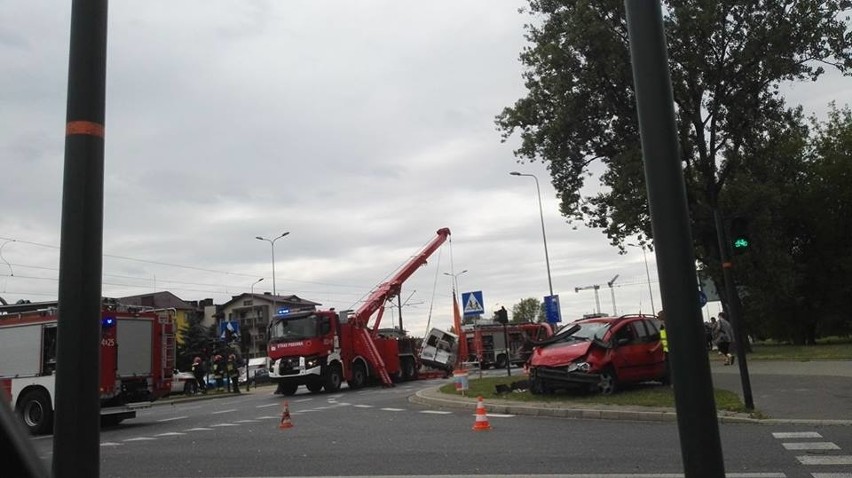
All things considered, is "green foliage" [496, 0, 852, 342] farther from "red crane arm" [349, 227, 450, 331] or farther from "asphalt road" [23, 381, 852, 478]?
"asphalt road" [23, 381, 852, 478]

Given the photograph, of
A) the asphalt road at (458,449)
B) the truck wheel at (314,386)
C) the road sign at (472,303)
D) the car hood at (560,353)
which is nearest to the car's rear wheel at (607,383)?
the car hood at (560,353)

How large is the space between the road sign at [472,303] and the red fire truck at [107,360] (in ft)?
30.5

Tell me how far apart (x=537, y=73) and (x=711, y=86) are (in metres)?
6.80

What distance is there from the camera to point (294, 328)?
23.7 metres

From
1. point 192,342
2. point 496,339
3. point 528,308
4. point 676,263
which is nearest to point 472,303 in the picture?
point 496,339

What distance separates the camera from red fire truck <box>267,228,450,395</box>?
23297 mm

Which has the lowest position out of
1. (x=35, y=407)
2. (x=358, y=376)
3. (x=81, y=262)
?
(x=358, y=376)

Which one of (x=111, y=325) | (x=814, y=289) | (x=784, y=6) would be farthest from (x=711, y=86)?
(x=111, y=325)

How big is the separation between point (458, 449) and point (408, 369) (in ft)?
66.8

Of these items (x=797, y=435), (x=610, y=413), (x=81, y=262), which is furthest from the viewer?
(x=610, y=413)

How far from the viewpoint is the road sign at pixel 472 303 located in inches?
899

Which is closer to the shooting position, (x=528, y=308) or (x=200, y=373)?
(x=200, y=373)

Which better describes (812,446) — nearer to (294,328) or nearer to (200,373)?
(294,328)

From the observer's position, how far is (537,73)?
29625mm
